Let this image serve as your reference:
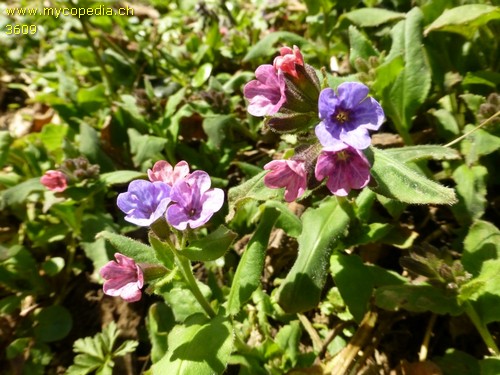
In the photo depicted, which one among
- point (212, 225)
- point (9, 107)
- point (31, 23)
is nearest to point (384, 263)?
point (212, 225)

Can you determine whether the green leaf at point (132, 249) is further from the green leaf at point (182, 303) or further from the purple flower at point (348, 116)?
the purple flower at point (348, 116)

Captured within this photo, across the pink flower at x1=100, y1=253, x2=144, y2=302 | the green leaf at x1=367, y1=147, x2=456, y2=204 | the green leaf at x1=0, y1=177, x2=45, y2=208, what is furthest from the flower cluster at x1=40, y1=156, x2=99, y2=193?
the green leaf at x1=367, y1=147, x2=456, y2=204

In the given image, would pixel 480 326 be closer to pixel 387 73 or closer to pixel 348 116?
pixel 348 116

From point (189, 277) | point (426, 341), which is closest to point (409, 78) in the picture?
point (426, 341)

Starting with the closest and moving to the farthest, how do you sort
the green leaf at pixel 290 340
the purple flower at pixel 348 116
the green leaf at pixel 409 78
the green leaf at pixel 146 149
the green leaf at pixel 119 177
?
1. the purple flower at pixel 348 116
2. the green leaf at pixel 290 340
3. the green leaf at pixel 409 78
4. the green leaf at pixel 119 177
5. the green leaf at pixel 146 149

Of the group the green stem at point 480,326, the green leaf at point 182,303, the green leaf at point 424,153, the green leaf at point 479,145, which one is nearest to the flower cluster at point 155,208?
the green leaf at point 182,303

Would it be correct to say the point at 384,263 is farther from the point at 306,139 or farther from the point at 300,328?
the point at 306,139
